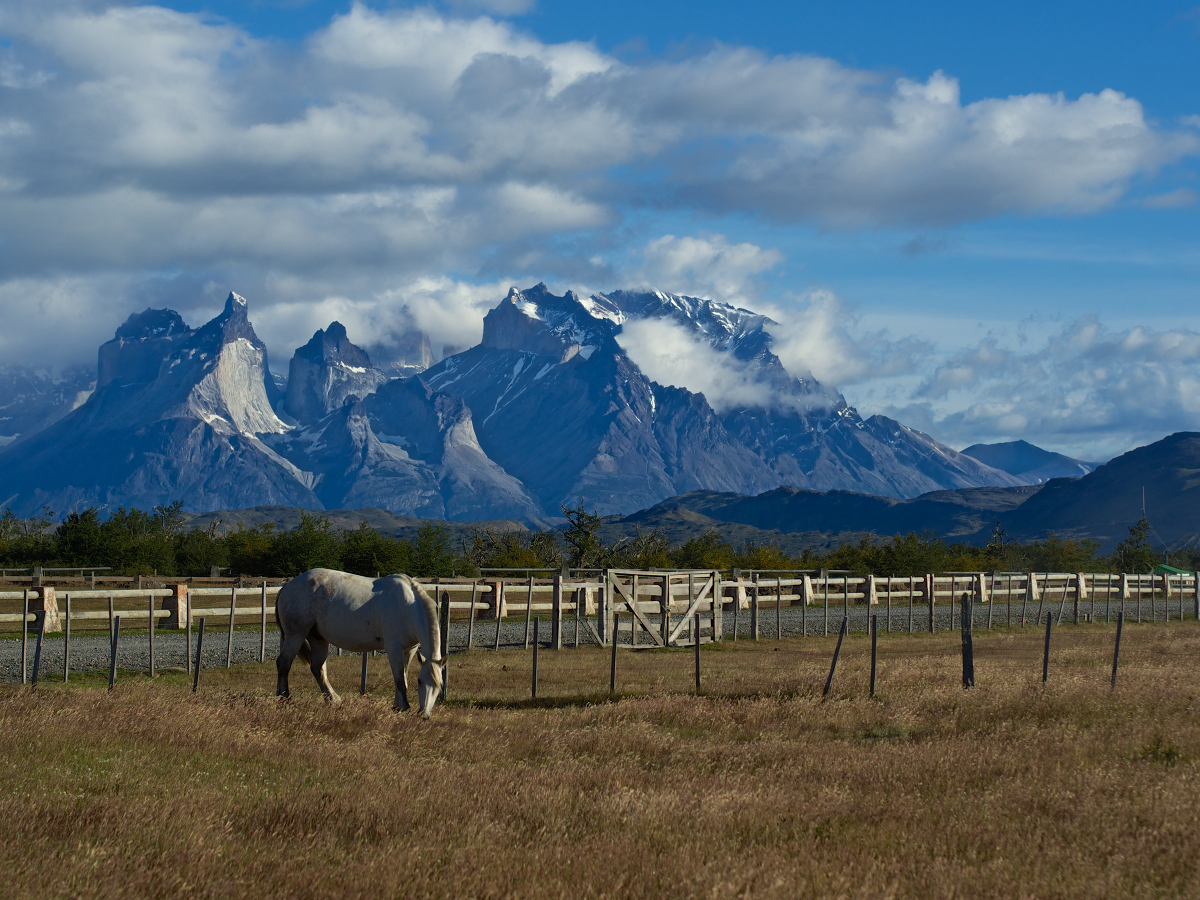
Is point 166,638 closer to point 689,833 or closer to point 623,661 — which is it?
point 623,661

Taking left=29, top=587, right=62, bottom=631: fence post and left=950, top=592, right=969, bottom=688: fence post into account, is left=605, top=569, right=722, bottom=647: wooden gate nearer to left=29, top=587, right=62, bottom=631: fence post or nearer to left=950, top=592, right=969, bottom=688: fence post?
left=950, top=592, right=969, bottom=688: fence post

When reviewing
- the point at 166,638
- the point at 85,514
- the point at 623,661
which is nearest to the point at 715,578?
the point at 623,661

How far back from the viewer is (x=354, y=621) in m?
16.5

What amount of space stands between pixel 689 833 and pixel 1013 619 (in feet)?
123

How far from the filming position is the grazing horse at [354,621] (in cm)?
1570

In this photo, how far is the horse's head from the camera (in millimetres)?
14648

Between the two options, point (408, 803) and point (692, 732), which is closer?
point (408, 803)

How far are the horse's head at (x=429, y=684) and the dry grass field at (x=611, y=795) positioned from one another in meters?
0.59

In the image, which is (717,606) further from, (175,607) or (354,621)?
(354,621)

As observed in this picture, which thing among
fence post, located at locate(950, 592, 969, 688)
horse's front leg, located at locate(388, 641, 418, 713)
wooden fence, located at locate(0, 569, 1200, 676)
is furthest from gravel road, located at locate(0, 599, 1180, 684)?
fence post, located at locate(950, 592, 969, 688)

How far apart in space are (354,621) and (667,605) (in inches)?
540

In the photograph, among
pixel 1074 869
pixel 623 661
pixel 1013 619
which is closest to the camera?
pixel 1074 869

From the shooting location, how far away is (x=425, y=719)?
13.8m

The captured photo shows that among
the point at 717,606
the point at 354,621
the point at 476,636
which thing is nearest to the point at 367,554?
the point at 476,636
